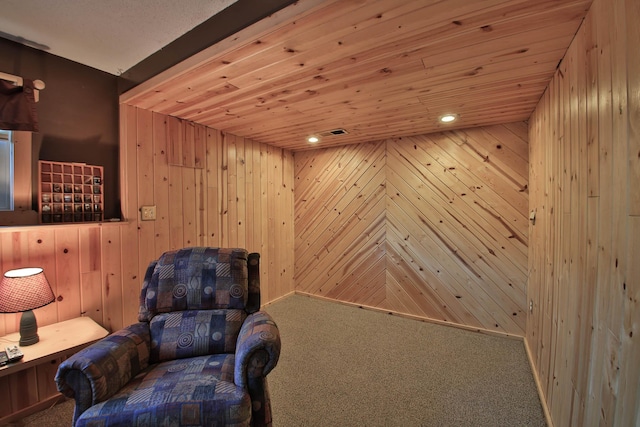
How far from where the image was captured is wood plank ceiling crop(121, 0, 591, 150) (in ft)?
3.82

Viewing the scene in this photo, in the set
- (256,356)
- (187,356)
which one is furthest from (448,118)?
(187,356)

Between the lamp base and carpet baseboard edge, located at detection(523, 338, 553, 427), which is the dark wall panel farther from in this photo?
carpet baseboard edge, located at detection(523, 338, 553, 427)

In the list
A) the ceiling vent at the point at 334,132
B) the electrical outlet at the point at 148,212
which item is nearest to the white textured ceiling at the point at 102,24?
the electrical outlet at the point at 148,212

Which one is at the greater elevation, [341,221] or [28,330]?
[341,221]

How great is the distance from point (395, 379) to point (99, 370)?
1.90 meters

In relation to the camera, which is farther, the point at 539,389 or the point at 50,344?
the point at 539,389

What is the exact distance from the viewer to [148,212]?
2.39m

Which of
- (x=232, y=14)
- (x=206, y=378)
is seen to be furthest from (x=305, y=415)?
(x=232, y=14)

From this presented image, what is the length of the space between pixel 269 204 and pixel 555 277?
10.0ft

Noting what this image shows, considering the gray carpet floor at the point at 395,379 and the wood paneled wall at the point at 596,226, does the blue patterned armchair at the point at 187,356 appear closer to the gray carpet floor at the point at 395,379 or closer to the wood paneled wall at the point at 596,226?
the gray carpet floor at the point at 395,379

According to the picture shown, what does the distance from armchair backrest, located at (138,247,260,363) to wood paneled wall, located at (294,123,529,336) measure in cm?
203

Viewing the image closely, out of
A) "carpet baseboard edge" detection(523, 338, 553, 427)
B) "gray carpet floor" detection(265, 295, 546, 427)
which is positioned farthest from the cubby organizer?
"carpet baseboard edge" detection(523, 338, 553, 427)

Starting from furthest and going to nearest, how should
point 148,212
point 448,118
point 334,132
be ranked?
point 334,132
point 448,118
point 148,212

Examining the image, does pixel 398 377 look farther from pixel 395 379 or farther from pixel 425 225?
pixel 425 225
